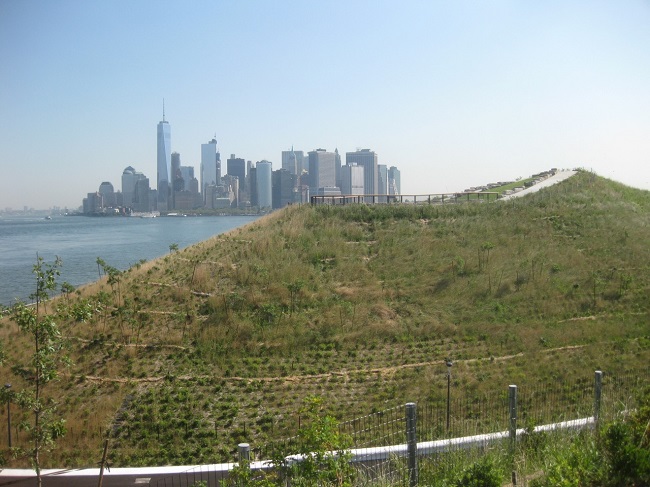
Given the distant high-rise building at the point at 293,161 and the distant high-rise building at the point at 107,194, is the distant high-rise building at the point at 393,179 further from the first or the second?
the distant high-rise building at the point at 107,194

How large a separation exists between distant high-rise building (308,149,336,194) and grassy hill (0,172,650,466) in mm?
71484

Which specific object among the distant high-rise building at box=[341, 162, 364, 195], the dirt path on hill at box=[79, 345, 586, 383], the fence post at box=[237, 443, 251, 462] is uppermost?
the distant high-rise building at box=[341, 162, 364, 195]

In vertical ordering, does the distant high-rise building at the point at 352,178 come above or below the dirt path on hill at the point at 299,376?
above

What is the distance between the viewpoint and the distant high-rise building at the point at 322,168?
94325mm

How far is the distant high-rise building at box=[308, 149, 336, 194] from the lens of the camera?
9432 centimetres

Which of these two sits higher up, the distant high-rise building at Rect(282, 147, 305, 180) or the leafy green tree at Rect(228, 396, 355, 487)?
the distant high-rise building at Rect(282, 147, 305, 180)

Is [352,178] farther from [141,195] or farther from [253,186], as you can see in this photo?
[141,195]

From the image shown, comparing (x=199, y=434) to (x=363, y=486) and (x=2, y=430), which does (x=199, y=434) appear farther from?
(x=363, y=486)

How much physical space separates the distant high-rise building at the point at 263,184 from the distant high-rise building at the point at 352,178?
169 ft

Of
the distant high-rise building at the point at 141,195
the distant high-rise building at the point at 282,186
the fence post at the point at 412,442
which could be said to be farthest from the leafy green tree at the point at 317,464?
the distant high-rise building at the point at 141,195

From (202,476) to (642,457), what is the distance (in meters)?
5.45

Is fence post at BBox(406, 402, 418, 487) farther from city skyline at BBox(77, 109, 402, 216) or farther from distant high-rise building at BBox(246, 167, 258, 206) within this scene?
distant high-rise building at BBox(246, 167, 258, 206)

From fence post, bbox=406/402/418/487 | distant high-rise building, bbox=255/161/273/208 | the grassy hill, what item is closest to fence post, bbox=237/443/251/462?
fence post, bbox=406/402/418/487

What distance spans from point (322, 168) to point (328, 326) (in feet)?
270
